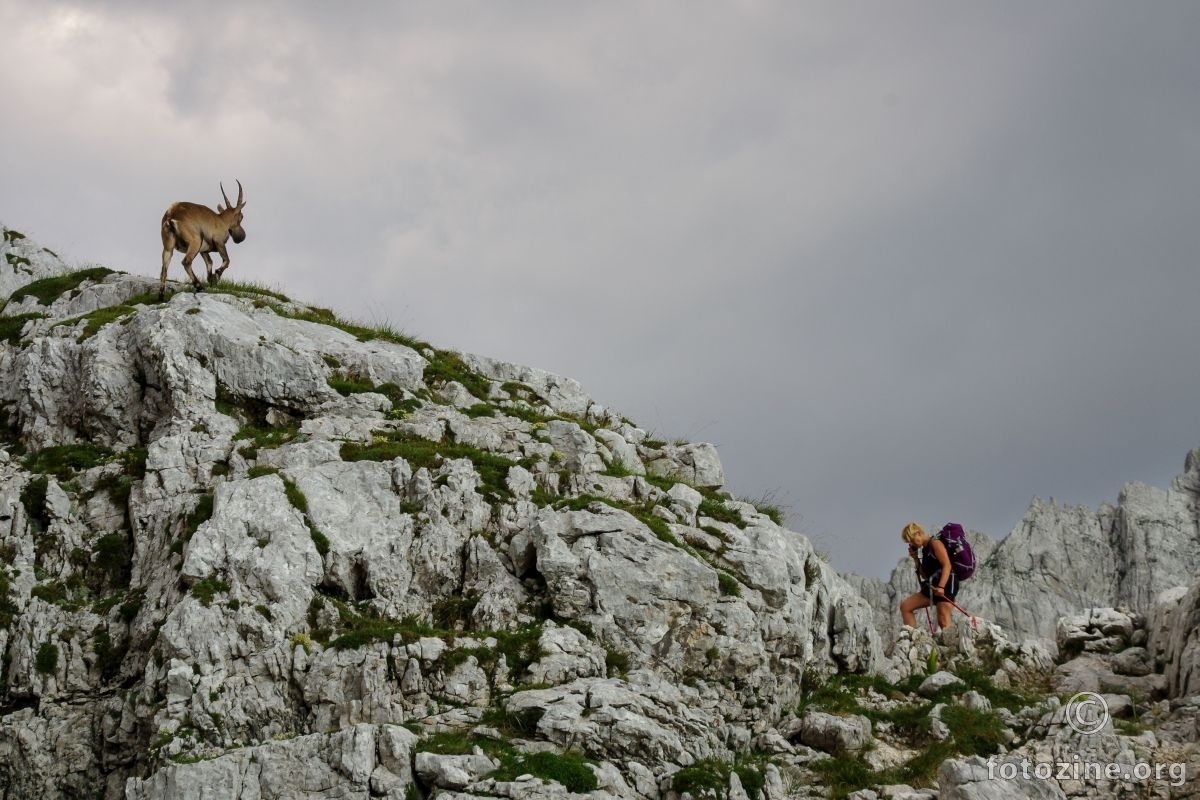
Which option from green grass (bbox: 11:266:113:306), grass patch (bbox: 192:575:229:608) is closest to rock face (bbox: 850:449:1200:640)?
green grass (bbox: 11:266:113:306)

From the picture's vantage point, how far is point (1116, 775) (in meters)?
17.9

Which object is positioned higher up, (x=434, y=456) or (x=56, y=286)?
(x=56, y=286)

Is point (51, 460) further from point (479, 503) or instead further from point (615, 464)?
point (615, 464)

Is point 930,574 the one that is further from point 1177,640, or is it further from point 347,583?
point 347,583

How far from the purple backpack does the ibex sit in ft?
77.0

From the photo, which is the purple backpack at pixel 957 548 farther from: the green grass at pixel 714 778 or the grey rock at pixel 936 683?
the green grass at pixel 714 778

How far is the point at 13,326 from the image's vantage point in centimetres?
2822

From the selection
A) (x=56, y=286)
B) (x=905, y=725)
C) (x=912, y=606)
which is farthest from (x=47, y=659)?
(x=912, y=606)

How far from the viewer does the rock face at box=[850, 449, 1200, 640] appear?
351 feet

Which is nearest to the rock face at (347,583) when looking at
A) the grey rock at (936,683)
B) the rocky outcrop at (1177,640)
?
the grey rock at (936,683)

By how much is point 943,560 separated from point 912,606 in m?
1.67

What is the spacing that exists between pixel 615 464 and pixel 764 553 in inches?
204

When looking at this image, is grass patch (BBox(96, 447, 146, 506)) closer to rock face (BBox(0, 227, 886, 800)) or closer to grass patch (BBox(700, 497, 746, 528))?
rock face (BBox(0, 227, 886, 800))

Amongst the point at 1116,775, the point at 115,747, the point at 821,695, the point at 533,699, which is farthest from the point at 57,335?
the point at 1116,775
